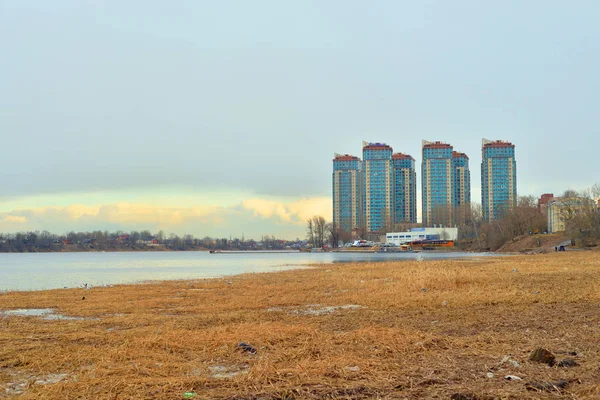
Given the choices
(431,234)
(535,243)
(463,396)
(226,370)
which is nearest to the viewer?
(463,396)

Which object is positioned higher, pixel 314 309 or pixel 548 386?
pixel 548 386

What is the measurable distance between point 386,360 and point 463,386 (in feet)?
5.81

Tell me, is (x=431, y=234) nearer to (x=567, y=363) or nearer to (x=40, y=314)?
(x=40, y=314)

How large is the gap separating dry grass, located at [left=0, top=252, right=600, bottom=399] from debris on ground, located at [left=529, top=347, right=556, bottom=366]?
0.64 ft

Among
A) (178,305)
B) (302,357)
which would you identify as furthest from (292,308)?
(302,357)

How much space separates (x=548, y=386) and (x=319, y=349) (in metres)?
3.83

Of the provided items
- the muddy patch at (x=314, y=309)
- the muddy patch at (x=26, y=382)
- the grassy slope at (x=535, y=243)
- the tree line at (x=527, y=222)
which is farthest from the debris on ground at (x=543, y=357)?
the grassy slope at (x=535, y=243)

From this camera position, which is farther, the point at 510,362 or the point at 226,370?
the point at 226,370

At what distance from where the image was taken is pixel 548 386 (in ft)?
22.0

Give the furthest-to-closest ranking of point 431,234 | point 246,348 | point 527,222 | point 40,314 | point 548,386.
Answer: point 431,234 → point 527,222 → point 40,314 → point 246,348 → point 548,386

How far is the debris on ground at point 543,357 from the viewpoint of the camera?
26.0 feet

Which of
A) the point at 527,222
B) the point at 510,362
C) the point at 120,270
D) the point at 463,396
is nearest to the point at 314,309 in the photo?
the point at 510,362

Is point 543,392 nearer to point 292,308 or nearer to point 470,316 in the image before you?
point 470,316

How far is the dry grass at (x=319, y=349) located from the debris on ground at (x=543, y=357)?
7.7 inches
